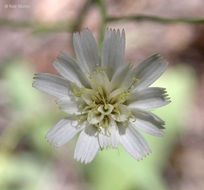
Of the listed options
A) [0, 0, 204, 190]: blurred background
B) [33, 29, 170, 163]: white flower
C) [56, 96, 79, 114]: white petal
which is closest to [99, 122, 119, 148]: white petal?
[33, 29, 170, 163]: white flower

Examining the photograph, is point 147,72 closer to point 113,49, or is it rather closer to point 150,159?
point 113,49

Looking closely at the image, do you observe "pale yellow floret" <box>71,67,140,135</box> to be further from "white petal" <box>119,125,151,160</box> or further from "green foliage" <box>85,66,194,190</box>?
"green foliage" <box>85,66,194,190</box>

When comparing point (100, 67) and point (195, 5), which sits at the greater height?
point (195, 5)

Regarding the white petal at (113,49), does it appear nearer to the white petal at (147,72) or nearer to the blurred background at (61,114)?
the white petal at (147,72)

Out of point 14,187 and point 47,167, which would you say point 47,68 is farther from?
point 14,187

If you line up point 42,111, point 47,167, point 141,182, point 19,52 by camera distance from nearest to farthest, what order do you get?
point 141,182, point 42,111, point 47,167, point 19,52

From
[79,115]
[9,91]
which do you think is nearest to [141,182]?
[79,115]

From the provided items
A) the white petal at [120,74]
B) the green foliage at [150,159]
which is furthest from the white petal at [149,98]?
the green foliage at [150,159]
